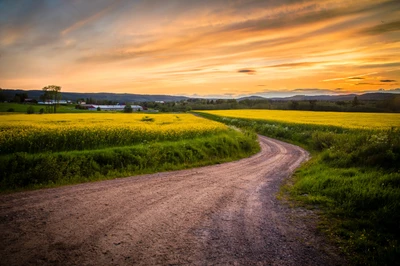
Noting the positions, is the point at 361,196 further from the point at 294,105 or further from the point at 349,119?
the point at 294,105

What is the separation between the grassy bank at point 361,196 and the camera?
4.67 metres

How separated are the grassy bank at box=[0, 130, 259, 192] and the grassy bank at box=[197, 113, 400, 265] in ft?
19.7

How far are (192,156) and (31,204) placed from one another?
834cm

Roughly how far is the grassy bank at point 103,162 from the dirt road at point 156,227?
1351mm

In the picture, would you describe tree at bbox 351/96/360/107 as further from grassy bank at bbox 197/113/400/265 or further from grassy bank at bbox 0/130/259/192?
grassy bank at bbox 197/113/400/265

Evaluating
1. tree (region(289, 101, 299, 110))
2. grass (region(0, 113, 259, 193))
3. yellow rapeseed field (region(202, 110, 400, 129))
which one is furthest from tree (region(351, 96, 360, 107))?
grass (region(0, 113, 259, 193))

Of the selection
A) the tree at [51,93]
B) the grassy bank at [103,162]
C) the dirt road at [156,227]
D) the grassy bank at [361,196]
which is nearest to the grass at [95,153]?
the grassy bank at [103,162]

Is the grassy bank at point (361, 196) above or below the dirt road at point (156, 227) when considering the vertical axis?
above

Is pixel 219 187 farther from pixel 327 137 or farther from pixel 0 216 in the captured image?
pixel 327 137

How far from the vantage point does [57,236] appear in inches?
193

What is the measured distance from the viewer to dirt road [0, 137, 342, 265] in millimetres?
4250

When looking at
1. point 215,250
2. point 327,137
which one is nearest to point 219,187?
point 215,250

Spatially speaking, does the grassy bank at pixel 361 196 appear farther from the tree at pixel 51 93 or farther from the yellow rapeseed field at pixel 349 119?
the tree at pixel 51 93

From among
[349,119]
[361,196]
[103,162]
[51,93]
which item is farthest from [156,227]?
[51,93]
